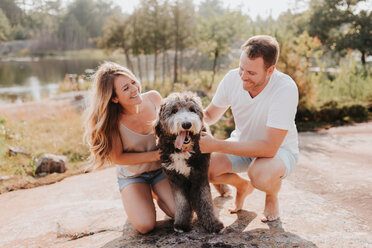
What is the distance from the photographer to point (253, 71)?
2764 mm

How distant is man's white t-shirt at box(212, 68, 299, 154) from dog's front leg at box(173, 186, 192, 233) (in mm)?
943

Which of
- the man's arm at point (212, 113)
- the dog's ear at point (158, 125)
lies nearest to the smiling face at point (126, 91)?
the dog's ear at point (158, 125)

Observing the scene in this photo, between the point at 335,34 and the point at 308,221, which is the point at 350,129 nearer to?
the point at 308,221

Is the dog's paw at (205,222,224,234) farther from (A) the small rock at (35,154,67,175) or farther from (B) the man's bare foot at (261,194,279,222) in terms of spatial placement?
(A) the small rock at (35,154,67,175)

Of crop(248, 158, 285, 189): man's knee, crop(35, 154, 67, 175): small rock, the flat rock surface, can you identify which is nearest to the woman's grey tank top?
the flat rock surface

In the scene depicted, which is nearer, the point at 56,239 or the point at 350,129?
the point at 56,239

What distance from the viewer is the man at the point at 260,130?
2734mm

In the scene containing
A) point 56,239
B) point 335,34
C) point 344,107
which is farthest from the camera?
point 335,34

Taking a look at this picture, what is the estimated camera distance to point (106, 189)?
4.15 meters

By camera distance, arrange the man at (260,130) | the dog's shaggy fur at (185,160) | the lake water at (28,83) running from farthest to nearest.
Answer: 1. the lake water at (28,83)
2. the man at (260,130)
3. the dog's shaggy fur at (185,160)

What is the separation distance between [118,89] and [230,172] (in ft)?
4.84

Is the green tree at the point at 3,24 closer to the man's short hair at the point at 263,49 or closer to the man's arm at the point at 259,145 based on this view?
the man's short hair at the point at 263,49

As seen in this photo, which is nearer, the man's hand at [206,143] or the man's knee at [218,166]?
the man's hand at [206,143]

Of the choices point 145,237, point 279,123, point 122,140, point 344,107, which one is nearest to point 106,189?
point 122,140
